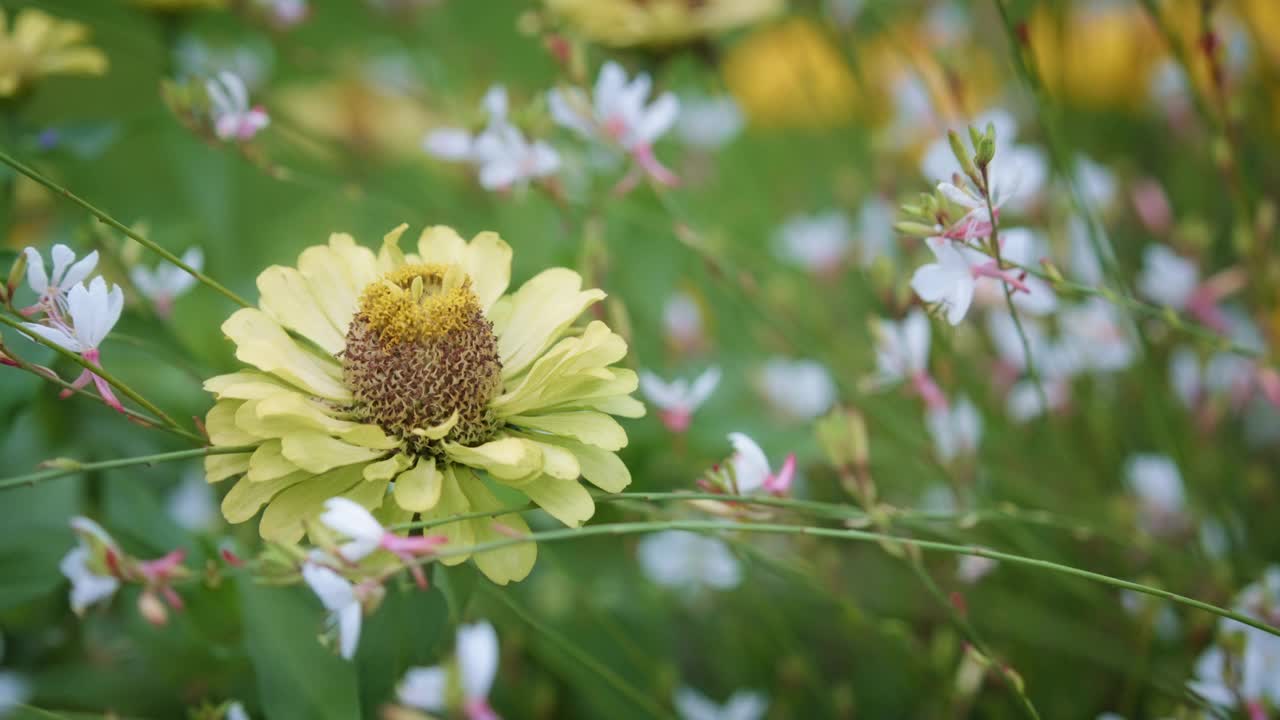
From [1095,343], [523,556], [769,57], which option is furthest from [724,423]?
[769,57]

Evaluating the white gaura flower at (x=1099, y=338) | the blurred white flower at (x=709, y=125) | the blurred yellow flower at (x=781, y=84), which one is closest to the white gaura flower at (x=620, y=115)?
the white gaura flower at (x=1099, y=338)

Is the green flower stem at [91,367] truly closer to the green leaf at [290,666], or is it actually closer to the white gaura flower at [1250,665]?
the green leaf at [290,666]

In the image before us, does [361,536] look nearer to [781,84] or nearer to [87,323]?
[87,323]

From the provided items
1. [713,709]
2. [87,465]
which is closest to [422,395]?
[87,465]

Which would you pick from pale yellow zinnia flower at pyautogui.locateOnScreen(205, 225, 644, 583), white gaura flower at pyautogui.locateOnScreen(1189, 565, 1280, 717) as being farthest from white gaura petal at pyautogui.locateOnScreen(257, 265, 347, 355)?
white gaura flower at pyautogui.locateOnScreen(1189, 565, 1280, 717)

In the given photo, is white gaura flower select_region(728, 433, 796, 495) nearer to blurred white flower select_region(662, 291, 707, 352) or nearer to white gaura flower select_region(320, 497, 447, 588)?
white gaura flower select_region(320, 497, 447, 588)

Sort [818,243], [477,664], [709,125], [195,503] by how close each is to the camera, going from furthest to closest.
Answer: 1. [709,125]
2. [818,243]
3. [195,503]
4. [477,664]

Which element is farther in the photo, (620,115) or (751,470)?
(620,115)
